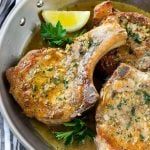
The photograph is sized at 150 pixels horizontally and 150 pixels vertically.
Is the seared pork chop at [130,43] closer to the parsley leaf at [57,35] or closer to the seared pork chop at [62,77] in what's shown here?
the seared pork chop at [62,77]

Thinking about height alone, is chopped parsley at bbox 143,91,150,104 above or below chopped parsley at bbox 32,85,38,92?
below

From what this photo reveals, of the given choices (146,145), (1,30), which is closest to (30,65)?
(1,30)

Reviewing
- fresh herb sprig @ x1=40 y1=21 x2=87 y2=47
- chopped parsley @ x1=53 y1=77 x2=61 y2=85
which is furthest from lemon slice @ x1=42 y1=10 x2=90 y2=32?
chopped parsley @ x1=53 y1=77 x2=61 y2=85

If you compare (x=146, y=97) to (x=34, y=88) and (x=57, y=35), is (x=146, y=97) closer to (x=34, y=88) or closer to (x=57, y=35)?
(x=34, y=88)

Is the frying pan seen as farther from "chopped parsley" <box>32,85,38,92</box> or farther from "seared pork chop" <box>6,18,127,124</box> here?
"chopped parsley" <box>32,85,38,92</box>

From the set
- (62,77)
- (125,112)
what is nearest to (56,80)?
(62,77)
